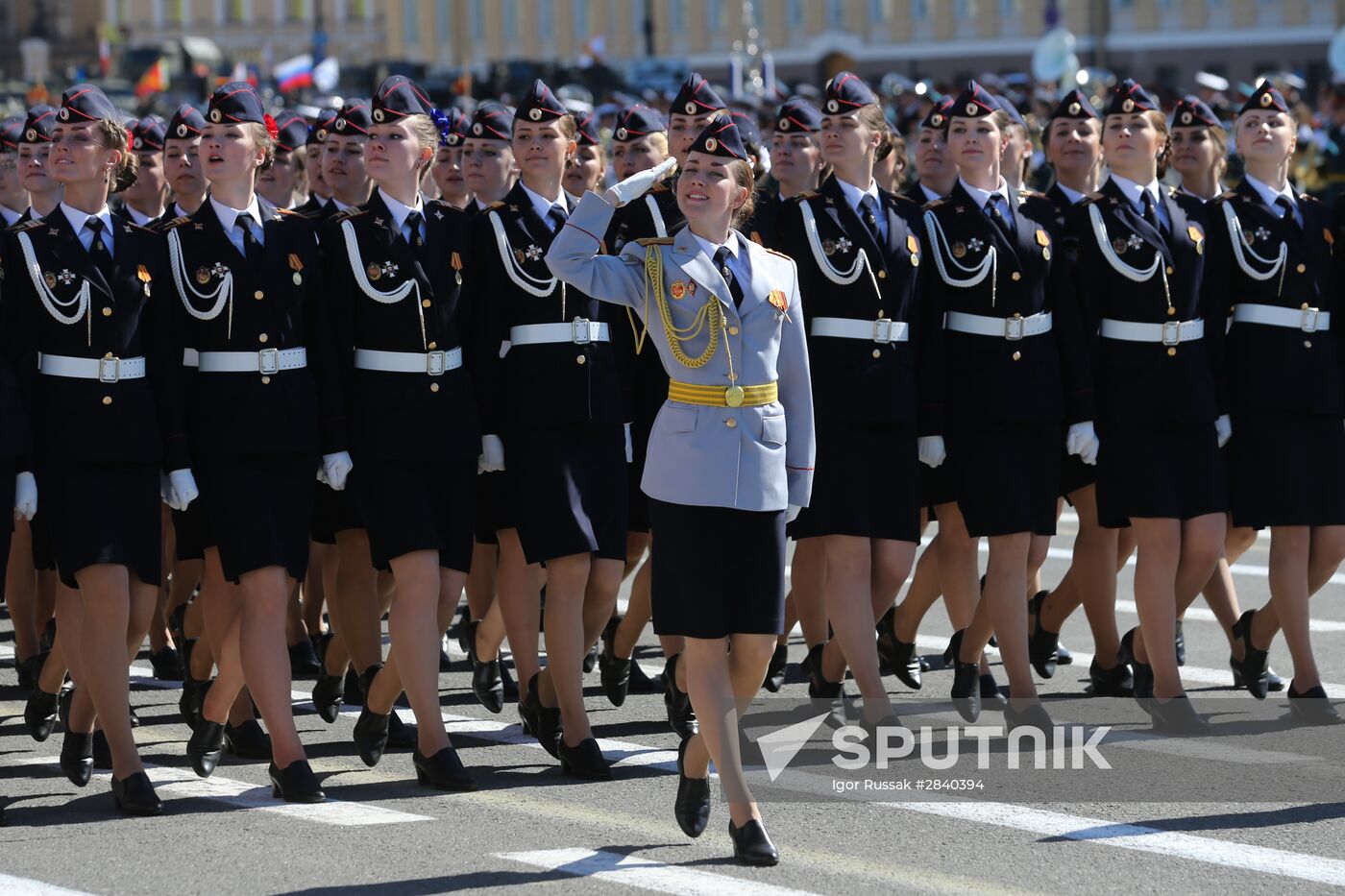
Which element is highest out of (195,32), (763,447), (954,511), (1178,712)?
(195,32)

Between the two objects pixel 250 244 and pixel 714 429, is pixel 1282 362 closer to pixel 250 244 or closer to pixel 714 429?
pixel 714 429

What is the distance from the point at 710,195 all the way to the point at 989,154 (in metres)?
1.95

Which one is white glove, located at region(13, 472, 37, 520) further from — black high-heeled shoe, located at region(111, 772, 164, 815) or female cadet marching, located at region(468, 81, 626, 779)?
female cadet marching, located at region(468, 81, 626, 779)

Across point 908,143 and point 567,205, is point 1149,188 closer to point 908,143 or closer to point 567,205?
point 567,205

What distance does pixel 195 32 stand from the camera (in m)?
117

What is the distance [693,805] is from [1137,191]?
3.06 m

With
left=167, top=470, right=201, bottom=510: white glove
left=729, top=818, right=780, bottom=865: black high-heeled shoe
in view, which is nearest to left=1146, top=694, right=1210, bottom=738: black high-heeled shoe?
left=729, top=818, right=780, bottom=865: black high-heeled shoe

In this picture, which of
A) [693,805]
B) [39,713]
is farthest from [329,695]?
[693,805]

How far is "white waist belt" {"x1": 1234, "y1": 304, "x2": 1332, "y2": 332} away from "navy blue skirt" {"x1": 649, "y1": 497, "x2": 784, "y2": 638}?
2.79m

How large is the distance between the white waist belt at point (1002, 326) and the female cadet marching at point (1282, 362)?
0.70 meters

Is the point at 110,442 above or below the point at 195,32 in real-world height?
below

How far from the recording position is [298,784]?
23.4 ft

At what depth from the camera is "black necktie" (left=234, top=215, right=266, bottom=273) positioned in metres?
7.30

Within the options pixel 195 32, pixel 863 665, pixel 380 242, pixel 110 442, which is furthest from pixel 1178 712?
pixel 195 32
